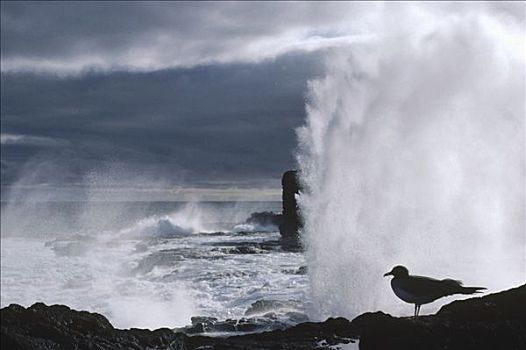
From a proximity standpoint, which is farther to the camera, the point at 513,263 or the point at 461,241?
the point at 461,241

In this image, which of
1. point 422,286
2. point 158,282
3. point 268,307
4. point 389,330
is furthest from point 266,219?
point 389,330

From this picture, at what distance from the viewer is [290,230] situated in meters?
52.3

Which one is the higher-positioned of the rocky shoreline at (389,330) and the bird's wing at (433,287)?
the bird's wing at (433,287)

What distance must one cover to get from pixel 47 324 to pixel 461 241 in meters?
17.1

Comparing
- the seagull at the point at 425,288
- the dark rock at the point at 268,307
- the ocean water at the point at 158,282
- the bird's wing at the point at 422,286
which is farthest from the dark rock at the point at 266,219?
the bird's wing at the point at 422,286

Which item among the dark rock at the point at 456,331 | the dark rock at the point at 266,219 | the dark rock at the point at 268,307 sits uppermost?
the dark rock at the point at 266,219

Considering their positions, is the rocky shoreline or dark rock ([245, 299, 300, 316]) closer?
the rocky shoreline

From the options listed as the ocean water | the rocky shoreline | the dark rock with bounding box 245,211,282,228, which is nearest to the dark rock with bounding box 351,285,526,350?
the rocky shoreline

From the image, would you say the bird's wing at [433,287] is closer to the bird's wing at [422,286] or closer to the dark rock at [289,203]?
the bird's wing at [422,286]

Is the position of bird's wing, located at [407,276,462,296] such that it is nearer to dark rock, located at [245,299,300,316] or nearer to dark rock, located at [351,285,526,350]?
dark rock, located at [351,285,526,350]

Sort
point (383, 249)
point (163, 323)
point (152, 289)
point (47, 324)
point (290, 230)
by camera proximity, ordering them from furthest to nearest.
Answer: point (290, 230) < point (152, 289) < point (383, 249) < point (163, 323) < point (47, 324)

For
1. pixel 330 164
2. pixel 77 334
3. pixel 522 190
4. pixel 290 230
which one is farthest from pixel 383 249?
pixel 290 230

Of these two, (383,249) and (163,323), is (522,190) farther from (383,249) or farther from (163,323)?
(163,323)

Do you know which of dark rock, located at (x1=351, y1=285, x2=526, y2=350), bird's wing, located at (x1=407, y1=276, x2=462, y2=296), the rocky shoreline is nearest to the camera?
the rocky shoreline
